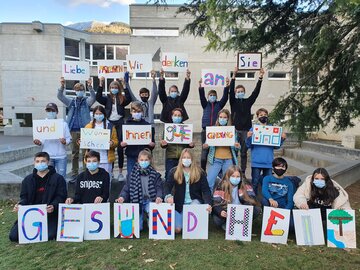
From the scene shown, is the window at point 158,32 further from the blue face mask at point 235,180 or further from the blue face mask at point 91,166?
the blue face mask at point 235,180

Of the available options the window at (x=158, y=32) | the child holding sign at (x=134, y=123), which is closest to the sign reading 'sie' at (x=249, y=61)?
the child holding sign at (x=134, y=123)

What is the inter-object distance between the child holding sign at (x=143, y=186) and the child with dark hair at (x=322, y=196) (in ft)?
7.44

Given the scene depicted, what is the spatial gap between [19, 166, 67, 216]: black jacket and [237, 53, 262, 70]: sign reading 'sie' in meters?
4.19

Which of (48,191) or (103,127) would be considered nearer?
(48,191)

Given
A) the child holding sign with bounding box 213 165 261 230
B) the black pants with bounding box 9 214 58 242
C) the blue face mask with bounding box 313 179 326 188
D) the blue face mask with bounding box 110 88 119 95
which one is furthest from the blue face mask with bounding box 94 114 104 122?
the blue face mask with bounding box 313 179 326 188

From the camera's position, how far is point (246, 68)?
6.63 m

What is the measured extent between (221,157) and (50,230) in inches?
124

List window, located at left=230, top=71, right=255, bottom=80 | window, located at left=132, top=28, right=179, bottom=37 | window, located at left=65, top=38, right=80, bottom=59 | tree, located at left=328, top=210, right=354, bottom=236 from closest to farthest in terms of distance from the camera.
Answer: tree, located at left=328, top=210, right=354, bottom=236
window, located at left=230, top=71, right=255, bottom=80
window, located at left=132, top=28, right=179, bottom=37
window, located at left=65, top=38, right=80, bottom=59

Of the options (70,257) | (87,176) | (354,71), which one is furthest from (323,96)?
(70,257)

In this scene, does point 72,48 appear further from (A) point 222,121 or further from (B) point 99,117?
(A) point 222,121

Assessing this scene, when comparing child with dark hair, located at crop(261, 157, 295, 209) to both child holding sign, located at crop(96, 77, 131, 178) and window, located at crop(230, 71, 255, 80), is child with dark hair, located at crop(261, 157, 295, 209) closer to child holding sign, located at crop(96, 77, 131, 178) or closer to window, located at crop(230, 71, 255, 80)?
child holding sign, located at crop(96, 77, 131, 178)

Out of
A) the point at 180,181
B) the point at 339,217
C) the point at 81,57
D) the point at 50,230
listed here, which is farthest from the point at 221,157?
the point at 81,57

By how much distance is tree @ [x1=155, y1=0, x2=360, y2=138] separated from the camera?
6898 millimetres

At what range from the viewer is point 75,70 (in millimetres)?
6980
